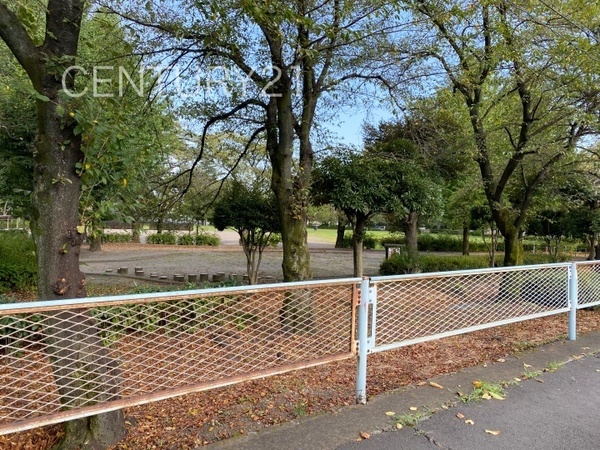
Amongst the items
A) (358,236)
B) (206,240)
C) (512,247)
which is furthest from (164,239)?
(512,247)

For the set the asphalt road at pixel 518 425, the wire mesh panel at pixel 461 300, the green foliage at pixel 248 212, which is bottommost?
the asphalt road at pixel 518 425

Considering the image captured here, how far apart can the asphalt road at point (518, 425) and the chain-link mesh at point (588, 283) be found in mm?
1823

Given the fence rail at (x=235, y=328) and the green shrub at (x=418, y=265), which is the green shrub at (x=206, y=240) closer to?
the green shrub at (x=418, y=265)

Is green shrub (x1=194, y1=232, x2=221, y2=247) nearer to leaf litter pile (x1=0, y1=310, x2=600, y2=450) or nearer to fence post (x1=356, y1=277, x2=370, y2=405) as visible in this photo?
leaf litter pile (x1=0, y1=310, x2=600, y2=450)

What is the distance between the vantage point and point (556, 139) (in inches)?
269

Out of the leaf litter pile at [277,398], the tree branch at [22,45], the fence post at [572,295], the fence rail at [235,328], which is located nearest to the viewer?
the fence rail at [235,328]

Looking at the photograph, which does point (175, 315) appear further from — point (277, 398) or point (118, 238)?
point (118, 238)

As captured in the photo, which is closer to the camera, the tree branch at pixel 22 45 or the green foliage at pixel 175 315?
the tree branch at pixel 22 45

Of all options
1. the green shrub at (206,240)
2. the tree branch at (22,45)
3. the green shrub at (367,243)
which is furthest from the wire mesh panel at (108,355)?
the green shrub at (367,243)

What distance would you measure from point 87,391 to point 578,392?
3.28m

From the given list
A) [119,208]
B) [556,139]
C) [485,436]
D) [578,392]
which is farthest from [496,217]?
[119,208]

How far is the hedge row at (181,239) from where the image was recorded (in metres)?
23.0

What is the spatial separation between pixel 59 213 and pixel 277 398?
190cm

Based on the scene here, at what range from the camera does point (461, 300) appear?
3.66m
